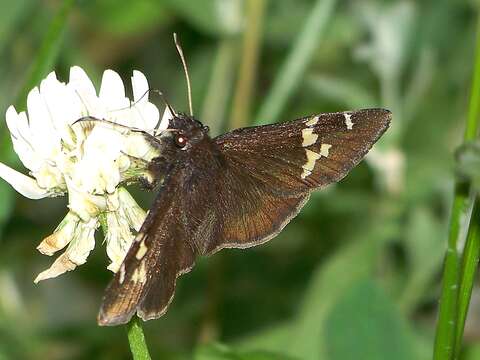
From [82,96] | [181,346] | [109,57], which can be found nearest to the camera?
[82,96]

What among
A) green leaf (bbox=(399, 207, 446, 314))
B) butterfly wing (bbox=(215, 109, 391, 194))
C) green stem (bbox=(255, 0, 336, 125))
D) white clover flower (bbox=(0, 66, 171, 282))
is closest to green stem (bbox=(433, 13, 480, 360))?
butterfly wing (bbox=(215, 109, 391, 194))

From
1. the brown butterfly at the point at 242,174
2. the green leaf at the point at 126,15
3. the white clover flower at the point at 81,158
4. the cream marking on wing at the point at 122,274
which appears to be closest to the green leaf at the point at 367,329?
the brown butterfly at the point at 242,174

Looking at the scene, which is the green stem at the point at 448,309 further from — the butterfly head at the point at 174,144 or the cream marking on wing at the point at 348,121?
the butterfly head at the point at 174,144

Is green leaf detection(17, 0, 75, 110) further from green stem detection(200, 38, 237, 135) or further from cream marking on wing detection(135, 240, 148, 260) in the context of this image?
green stem detection(200, 38, 237, 135)

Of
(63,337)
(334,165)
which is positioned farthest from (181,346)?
(334,165)

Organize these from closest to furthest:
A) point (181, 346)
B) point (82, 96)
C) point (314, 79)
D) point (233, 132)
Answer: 1. point (82, 96)
2. point (233, 132)
3. point (314, 79)
4. point (181, 346)

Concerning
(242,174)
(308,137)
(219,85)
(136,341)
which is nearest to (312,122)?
(308,137)

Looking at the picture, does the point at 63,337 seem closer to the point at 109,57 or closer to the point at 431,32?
the point at 109,57
